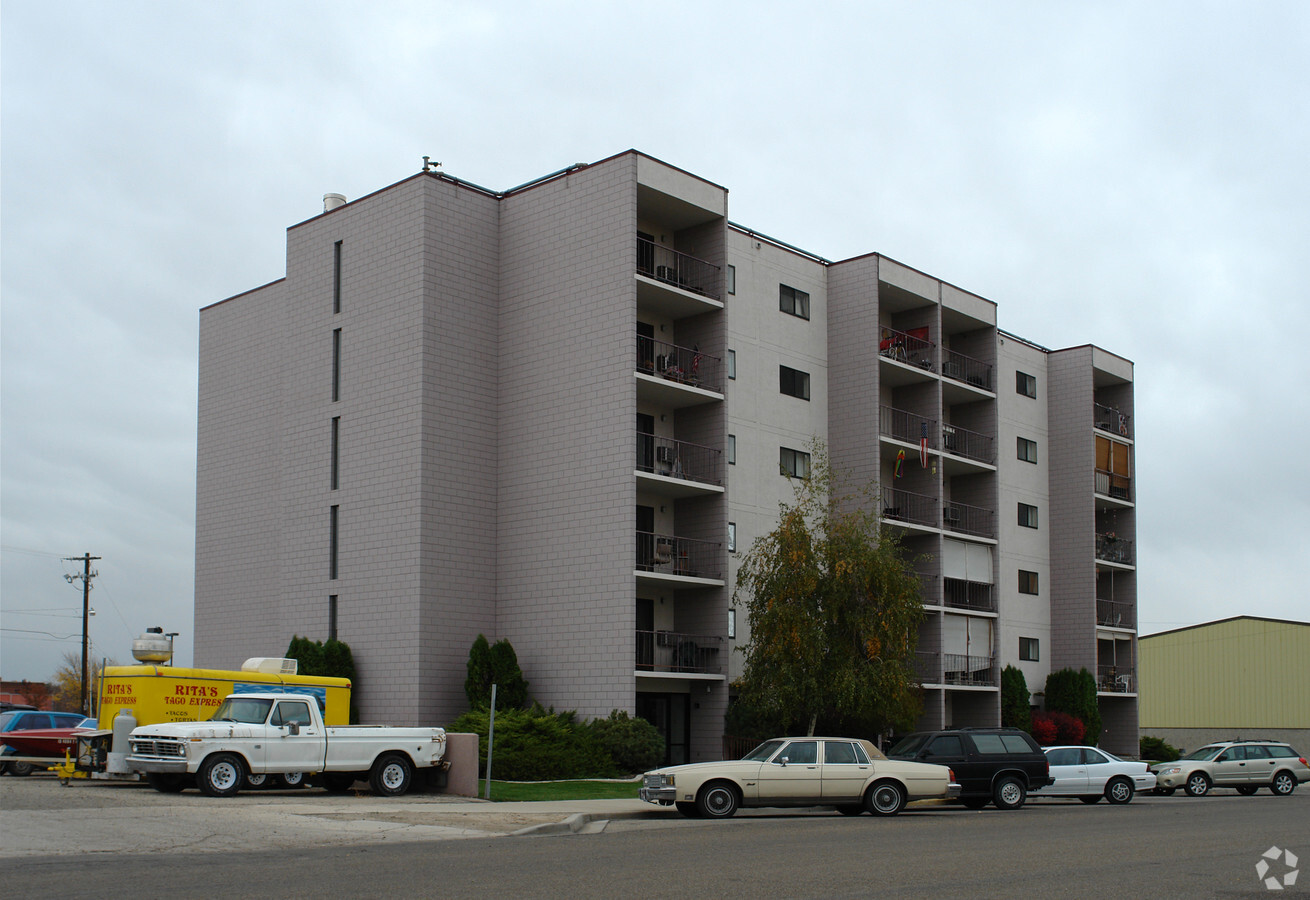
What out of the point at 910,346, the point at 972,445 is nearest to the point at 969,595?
the point at 972,445

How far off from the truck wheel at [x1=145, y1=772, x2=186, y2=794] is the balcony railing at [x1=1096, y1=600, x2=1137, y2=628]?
38.3m

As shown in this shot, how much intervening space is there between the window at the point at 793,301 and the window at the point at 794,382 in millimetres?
1816

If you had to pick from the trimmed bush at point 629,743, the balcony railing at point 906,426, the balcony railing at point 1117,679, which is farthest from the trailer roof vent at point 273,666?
the balcony railing at point 1117,679

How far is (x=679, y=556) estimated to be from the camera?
37.3m

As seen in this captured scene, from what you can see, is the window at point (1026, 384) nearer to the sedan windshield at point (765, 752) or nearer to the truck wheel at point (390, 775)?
the sedan windshield at point (765, 752)

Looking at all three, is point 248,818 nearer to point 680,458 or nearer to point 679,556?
point 679,556

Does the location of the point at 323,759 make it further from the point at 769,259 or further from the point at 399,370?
the point at 769,259

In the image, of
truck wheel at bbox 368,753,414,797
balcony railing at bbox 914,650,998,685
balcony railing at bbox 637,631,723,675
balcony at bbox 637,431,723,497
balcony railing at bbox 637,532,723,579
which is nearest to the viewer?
truck wheel at bbox 368,753,414,797

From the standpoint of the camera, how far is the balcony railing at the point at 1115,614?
53781 millimetres

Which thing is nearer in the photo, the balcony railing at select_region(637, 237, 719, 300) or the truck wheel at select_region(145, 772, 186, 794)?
the truck wheel at select_region(145, 772, 186, 794)

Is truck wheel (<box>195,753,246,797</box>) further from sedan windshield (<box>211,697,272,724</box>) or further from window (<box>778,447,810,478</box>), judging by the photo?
window (<box>778,447,810,478</box>)

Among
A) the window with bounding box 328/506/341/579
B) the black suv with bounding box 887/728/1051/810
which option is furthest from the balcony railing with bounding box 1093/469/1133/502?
the window with bounding box 328/506/341/579

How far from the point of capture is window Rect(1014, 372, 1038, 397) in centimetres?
5216

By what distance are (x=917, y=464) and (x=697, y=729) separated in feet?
44.6
